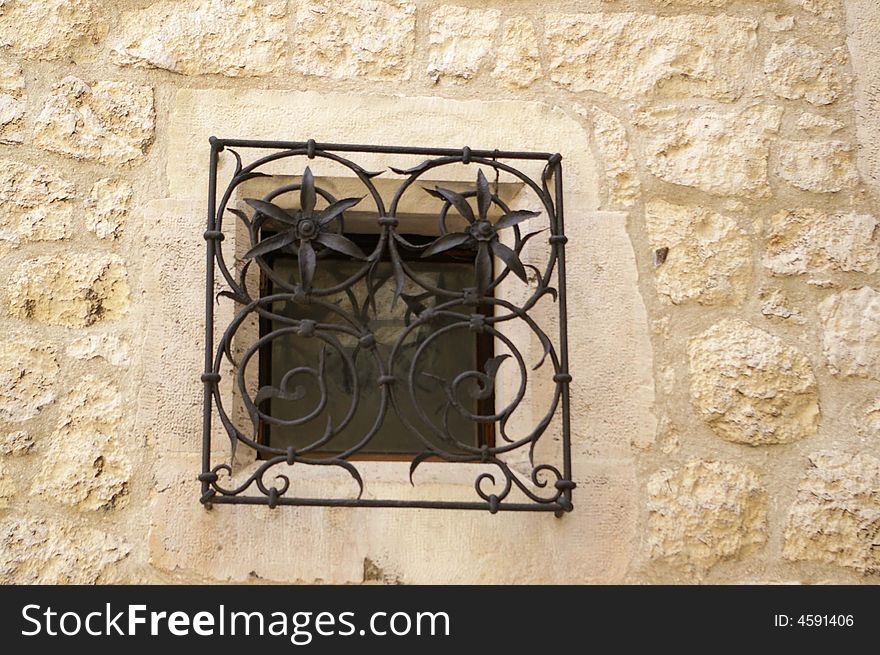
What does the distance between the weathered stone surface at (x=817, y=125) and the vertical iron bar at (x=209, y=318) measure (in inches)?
45.2

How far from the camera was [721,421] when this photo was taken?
1870mm

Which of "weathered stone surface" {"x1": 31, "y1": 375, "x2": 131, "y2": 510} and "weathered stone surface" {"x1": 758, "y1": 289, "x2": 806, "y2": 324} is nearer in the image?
"weathered stone surface" {"x1": 31, "y1": 375, "x2": 131, "y2": 510}

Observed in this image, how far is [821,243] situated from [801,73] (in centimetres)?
36

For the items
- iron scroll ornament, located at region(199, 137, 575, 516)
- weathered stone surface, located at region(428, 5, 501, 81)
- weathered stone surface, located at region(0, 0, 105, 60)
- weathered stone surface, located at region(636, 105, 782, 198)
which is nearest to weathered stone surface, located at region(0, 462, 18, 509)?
iron scroll ornament, located at region(199, 137, 575, 516)

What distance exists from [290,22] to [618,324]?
88cm

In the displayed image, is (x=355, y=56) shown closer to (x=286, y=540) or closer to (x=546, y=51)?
(x=546, y=51)

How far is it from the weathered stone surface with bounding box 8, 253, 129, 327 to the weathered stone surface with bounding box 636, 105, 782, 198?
105 cm

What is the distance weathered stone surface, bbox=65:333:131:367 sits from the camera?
1.84 m

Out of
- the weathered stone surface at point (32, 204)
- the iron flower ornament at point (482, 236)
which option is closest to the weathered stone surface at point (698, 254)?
the iron flower ornament at point (482, 236)

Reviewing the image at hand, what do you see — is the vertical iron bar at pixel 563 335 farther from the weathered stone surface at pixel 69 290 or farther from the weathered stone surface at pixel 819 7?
the weathered stone surface at pixel 69 290

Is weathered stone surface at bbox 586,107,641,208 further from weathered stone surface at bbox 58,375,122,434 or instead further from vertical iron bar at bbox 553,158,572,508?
weathered stone surface at bbox 58,375,122,434

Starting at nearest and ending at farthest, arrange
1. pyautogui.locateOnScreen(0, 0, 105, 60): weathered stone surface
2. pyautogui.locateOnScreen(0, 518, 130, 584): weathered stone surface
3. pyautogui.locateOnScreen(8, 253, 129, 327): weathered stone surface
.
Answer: pyautogui.locateOnScreen(0, 518, 130, 584): weathered stone surface → pyautogui.locateOnScreen(8, 253, 129, 327): weathered stone surface → pyautogui.locateOnScreen(0, 0, 105, 60): weathered stone surface

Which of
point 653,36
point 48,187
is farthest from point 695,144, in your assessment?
point 48,187

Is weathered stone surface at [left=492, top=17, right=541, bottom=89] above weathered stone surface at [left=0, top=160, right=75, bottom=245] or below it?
above
